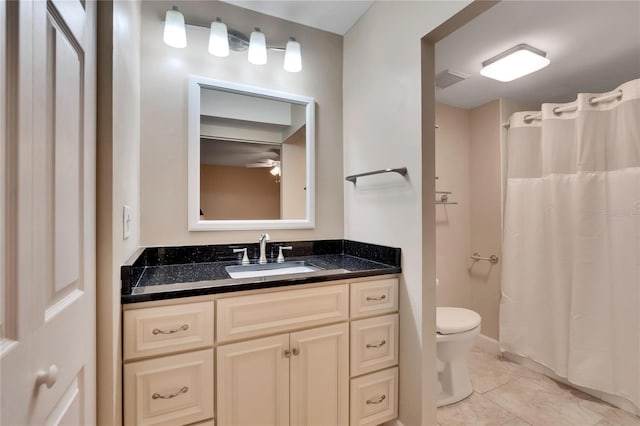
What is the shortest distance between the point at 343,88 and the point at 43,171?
1.81 meters

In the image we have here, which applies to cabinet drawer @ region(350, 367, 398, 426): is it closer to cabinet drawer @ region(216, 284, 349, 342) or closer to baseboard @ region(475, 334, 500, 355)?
cabinet drawer @ region(216, 284, 349, 342)

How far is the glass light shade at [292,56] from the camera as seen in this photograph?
1.77 m

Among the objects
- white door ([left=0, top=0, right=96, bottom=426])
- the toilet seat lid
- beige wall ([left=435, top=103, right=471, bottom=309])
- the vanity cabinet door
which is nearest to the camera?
white door ([left=0, top=0, right=96, bottom=426])

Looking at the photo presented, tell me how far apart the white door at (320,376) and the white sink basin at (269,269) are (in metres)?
0.35

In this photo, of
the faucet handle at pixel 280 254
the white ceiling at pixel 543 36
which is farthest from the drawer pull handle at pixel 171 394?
the white ceiling at pixel 543 36

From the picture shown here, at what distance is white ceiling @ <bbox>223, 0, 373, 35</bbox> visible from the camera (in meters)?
1.69

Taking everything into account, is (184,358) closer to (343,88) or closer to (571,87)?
(343,88)

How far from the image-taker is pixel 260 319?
3.99 feet

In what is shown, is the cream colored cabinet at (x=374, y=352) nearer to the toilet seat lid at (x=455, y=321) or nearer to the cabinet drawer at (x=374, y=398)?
the cabinet drawer at (x=374, y=398)

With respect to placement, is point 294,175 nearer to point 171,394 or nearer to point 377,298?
point 377,298

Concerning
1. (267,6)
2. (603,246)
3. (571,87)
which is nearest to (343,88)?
(267,6)

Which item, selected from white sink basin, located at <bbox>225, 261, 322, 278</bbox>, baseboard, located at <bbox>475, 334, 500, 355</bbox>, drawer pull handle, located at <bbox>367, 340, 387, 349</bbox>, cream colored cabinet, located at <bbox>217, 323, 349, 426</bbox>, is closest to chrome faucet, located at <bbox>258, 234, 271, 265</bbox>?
white sink basin, located at <bbox>225, 261, 322, 278</bbox>

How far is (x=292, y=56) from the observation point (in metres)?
1.77

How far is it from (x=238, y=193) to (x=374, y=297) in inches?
39.4
